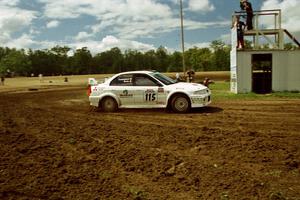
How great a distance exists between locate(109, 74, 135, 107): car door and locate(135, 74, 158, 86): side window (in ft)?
0.74

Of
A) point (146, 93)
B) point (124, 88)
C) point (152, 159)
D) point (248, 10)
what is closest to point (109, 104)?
point (124, 88)

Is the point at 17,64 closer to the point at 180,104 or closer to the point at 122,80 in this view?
the point at 122,80

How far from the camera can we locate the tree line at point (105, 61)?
447 feet

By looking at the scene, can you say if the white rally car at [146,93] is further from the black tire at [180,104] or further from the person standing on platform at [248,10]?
the person standing on platform at [248,10]

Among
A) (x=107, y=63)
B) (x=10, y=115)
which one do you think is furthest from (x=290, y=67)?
(x=107, y=63)

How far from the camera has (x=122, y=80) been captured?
14562mm

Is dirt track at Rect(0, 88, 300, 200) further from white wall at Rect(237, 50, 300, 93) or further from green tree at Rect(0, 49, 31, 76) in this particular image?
green tree at Rect(0, 49, 31, 76)

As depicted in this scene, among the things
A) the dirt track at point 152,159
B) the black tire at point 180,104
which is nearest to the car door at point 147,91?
the black tire at point 180,104

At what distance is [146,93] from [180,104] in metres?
1.27

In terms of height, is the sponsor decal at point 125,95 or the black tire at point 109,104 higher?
the sponsor decal at point 125,95

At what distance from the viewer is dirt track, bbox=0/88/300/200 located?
5680 millimetres

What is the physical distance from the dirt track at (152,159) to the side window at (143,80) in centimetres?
265

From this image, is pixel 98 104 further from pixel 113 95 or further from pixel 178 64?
pixel 178 64

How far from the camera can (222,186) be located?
18.9 ft
